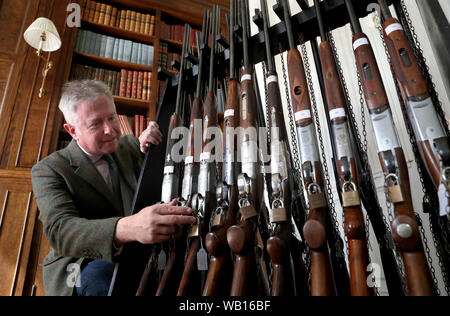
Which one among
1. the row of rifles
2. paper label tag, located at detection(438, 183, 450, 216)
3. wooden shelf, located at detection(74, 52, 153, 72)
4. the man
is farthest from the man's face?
wooden shelf, located at detection(74, 52, 153, 72)

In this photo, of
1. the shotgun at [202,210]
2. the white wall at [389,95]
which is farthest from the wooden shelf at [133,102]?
the shotgun at [202,210]

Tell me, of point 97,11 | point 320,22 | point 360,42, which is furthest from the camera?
point 97,11

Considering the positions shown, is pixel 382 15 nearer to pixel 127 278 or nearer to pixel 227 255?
pixel 227 255

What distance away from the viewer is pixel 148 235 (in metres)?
0.67

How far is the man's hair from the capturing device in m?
1.15

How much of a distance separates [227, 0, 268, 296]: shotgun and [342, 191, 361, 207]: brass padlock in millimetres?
174

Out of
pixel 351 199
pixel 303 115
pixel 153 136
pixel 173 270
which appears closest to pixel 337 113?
pixel 303 115

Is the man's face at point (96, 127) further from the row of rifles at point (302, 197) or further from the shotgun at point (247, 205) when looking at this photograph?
the shotgun at point (247, 205)

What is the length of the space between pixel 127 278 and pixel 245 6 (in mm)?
876

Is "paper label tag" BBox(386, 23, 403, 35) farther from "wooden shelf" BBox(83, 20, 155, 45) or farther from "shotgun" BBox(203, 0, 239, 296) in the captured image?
"wooden shelf" BBox(83, 20, 155, 45)

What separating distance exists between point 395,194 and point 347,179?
81 millimetres

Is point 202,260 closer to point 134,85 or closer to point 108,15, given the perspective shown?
point 134,85

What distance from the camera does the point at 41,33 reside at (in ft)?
6.55

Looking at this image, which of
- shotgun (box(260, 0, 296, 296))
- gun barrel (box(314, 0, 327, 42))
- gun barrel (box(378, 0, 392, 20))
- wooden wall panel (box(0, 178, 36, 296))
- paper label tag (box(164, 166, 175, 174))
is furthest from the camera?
wooden wall panel (box(0, 178, 36, 296))
